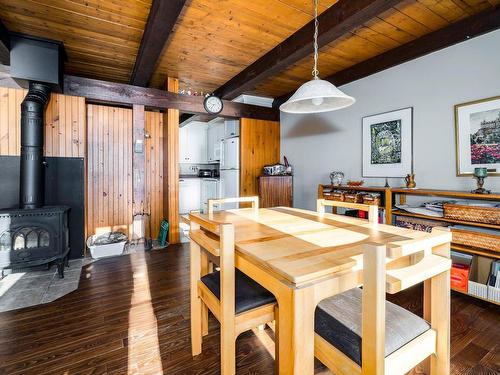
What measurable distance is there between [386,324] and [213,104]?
12.5 feet

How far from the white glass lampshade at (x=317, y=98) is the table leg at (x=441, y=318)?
1.10 m

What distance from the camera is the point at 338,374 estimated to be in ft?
3.05

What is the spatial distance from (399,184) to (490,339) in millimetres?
1709

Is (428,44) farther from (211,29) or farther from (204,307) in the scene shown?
(204,307)

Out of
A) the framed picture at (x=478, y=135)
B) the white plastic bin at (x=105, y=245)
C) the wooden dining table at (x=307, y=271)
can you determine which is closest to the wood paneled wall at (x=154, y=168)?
the white plastic bin at (x=105, y=245)

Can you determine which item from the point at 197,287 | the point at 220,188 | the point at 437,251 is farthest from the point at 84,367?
the point at 220,188

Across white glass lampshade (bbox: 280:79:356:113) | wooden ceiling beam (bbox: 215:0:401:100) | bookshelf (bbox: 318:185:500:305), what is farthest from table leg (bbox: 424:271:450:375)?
wooden ceiling beam (bbox: 215:0:401:100)

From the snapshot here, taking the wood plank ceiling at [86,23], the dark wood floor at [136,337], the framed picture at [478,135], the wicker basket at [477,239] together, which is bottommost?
the dark wood floor at [136,337]

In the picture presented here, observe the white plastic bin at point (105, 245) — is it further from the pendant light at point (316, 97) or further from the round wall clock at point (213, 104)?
the pendant light at point (316, 97)

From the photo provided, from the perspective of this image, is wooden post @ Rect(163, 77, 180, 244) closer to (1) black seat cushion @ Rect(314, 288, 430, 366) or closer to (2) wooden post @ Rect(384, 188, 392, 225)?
(2) wooden post @ Rect(384, 188, 392, 225)

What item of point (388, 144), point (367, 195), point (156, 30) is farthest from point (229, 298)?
point (388, 144)

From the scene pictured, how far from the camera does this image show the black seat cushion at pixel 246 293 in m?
1.23

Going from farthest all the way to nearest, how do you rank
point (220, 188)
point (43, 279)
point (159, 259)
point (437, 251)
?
point (220, 188), point (159, 259), point (43, 279), point (437, 251)

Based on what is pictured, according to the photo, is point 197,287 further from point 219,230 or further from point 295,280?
point 295,280
